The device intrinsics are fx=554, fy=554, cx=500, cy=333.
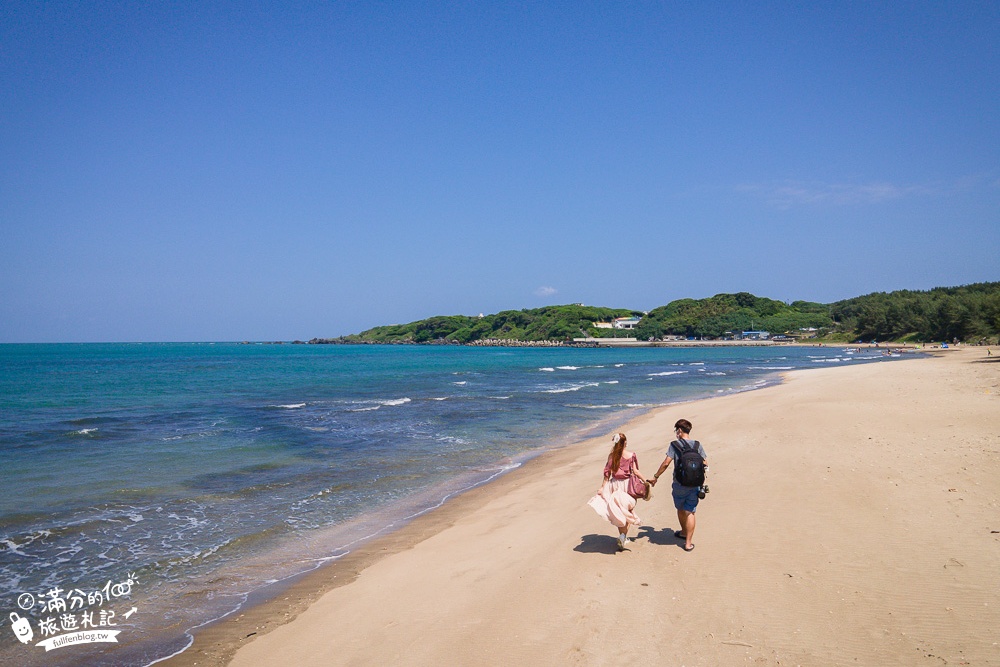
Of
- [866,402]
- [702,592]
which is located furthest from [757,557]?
[866,402]

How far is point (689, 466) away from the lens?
661 centimetres

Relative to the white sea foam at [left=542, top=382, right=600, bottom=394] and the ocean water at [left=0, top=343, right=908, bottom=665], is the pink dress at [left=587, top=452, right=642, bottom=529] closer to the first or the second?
the ocean water at [left=0, top=343, right=908, bottom=665]

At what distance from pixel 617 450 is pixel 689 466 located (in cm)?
90

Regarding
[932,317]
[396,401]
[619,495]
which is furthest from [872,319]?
[619,495]

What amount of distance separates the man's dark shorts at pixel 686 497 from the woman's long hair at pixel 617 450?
763 mm

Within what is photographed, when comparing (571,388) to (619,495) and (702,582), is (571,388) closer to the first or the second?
(619,495)

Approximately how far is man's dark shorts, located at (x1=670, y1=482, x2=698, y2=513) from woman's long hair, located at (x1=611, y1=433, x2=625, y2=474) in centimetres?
76

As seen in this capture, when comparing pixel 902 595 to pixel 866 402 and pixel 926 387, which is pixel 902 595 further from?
pixel 926 387

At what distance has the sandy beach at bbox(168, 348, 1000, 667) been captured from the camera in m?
4.62

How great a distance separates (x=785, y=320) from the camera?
17112cm

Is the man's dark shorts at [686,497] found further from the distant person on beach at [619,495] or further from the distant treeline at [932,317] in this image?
the distant treeline at [932,317]

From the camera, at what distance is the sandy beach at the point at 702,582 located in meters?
4.62

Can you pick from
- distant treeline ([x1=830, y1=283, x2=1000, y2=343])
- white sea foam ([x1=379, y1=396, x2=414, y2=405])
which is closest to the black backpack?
white sea foam ([x1=379, y1=396, x2=414, y2=405])

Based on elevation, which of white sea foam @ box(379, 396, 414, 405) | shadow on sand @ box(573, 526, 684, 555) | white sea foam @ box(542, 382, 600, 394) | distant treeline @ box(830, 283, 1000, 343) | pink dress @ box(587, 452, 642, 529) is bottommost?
white sea foam @ box(542, 382, 600, 394)
